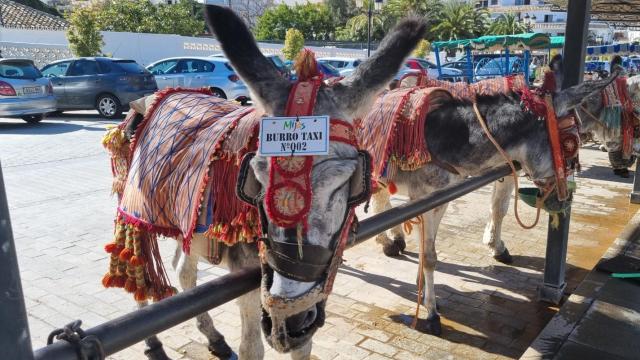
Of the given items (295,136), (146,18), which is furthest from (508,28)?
(295,136)

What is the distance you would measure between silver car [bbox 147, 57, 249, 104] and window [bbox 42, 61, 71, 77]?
98.6 inches

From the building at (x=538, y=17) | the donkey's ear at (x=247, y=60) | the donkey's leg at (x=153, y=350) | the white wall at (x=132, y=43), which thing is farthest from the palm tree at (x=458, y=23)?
Result: the donkey's ear at (x=247, y=60)

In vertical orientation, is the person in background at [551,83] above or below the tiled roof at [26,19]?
below

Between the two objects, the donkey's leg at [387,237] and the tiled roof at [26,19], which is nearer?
the donkey's leg at [387,237]

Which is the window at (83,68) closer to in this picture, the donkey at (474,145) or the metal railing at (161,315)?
the donkey at (474,145)

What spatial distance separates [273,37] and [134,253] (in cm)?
5224

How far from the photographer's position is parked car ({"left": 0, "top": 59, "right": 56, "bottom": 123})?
40.8 feet

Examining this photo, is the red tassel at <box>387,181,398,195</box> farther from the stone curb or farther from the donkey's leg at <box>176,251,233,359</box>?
the donkey's leg at <box>176,251,233,359</box>

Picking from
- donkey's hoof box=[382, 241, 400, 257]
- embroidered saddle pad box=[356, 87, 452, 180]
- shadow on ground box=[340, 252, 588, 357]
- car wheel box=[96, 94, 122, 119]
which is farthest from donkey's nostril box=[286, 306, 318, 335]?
car wheel box=[96, 94, 122, 119]

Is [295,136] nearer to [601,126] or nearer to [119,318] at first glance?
[119,318]

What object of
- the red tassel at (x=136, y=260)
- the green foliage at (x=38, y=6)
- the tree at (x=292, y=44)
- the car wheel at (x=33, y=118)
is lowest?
the car wheel at (x=33, y=118)

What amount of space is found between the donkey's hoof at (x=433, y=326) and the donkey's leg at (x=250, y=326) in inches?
69.3

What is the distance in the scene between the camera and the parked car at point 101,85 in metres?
14.3

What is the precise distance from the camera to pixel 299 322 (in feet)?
5.63
